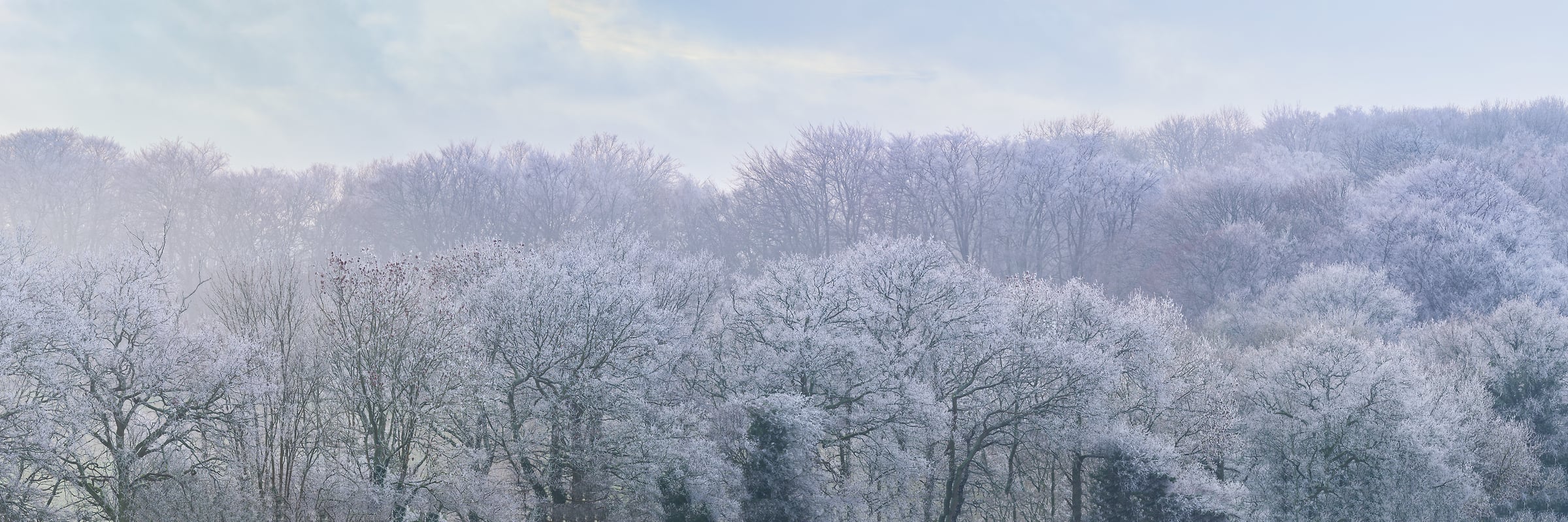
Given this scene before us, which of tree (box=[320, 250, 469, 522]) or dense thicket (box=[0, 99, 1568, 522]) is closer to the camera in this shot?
tree (box=[320, 250, 469, 522])

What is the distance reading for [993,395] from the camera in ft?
117

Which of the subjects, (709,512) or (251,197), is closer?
(709,512)

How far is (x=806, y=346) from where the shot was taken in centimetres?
3228

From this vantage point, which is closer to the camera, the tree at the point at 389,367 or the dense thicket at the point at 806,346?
the tree at the point at 389,367

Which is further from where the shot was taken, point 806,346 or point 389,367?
point 806,346

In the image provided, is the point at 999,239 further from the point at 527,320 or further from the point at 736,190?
the point at 527,320

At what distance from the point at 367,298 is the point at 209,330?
454 centimetres

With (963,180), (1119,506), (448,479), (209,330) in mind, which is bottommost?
(1119,506)

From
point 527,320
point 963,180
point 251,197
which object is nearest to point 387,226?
point 251,197

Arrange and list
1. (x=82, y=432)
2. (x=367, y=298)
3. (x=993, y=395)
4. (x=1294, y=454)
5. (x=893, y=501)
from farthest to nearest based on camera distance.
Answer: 1. (x=1294, y=454)
2. (x=993, y=395)
3. (x=893, y=501)
4. (x=367, y=298)
5. (x=82, y=432)

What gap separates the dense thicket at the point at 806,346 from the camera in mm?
25156

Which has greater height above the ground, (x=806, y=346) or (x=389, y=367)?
(x=806, y=346)

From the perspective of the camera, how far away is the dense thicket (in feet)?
82.5

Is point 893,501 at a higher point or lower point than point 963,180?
lower
